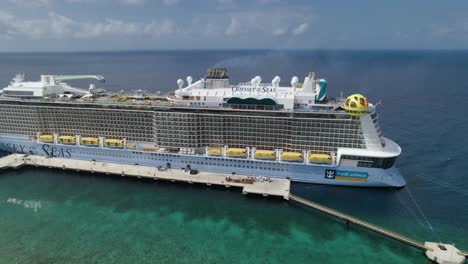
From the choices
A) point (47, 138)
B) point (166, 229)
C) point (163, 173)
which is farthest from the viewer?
point (47, 138)

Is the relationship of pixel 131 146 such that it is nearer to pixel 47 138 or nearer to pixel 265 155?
pixel 47 138

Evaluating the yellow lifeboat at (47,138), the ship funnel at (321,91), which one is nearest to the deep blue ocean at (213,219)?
the yellow lifeboat at (47,138)

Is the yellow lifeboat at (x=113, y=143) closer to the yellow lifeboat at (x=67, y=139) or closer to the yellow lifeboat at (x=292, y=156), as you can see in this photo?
the yellow lifeboat at (x=67, y=139)

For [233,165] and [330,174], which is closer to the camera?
[330,174]

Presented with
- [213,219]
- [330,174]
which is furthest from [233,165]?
[330,174]

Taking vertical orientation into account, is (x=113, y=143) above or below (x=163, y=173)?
above

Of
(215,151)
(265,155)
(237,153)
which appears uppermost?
(215,151)

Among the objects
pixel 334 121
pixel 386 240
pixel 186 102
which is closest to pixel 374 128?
pixel 334 121
